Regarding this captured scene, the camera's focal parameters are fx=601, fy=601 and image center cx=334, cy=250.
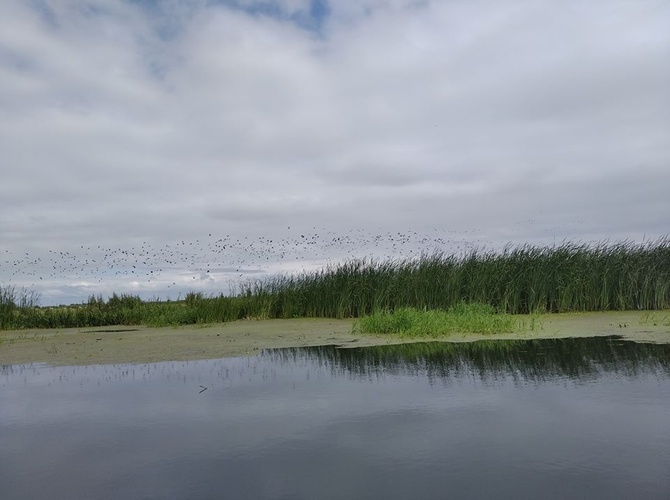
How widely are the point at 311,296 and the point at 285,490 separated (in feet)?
37.8

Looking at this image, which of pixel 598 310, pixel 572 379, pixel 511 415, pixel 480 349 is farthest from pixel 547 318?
pixel 511 415

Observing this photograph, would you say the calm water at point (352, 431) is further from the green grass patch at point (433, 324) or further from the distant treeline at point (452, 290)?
the distant treeline at point (452, 290)

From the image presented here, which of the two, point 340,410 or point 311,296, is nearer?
point 340,410

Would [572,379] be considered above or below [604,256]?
below

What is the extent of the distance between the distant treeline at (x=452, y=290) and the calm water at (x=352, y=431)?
673 centimetres

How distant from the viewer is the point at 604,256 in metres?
14.0

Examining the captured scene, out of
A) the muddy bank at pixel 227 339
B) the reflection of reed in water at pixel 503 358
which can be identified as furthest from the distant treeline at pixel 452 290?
the reflection of reed in water at pixel 503 358

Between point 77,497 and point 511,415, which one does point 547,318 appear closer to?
point 511,415

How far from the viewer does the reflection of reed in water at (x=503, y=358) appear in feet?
18.6

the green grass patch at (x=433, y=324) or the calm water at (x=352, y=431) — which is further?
the green grass patch at (x=433, y=324)

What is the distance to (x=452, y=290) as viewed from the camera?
1325 cm

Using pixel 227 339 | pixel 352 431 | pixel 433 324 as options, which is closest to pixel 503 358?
pixel 433 324

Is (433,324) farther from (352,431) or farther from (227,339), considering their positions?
(352,431)

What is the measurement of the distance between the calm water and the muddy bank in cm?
162
